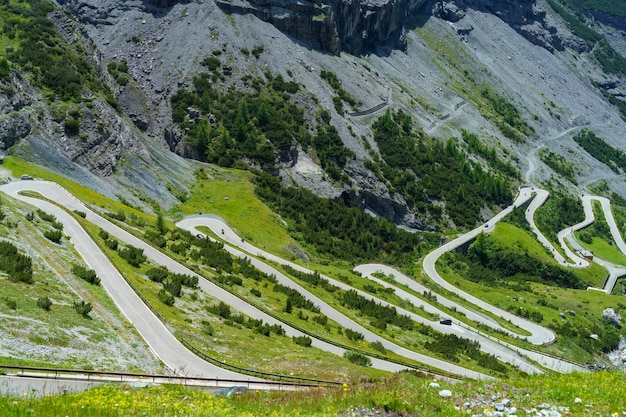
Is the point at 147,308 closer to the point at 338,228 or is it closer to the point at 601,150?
the point at 338,228

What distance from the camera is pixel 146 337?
25.9 m

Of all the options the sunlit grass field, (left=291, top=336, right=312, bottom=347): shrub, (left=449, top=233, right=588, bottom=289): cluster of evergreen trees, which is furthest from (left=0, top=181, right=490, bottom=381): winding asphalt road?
(left=449, top=233, right=588, bottom=289): cluster of evergreen trees

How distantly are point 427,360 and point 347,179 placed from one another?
59.9 meters

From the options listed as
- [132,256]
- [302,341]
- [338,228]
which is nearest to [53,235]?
[132,256]

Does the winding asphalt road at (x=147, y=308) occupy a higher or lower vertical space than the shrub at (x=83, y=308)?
lower

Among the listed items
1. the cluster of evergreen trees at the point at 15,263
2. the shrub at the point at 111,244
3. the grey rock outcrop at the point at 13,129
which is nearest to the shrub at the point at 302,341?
the shrub at the point at 111,244

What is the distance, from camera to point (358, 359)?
30.5m

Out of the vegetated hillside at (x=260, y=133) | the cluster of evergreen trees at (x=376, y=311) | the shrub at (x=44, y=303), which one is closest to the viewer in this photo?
A: the shrub at (x=44, y=303)

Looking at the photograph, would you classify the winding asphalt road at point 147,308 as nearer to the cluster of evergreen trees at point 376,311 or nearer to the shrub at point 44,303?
the cluster of evergreen trees at point 376,311

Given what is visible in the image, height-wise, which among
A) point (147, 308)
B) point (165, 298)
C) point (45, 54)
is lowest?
point (165, 298)

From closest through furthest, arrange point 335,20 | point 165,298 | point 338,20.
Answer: point 165,298
point 335,20
point 338,20

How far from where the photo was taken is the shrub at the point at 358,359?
30.3 m

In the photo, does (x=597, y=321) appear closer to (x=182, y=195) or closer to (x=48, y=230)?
(x=182, y=195)

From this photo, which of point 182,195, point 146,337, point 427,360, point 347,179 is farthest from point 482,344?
point 347,179
